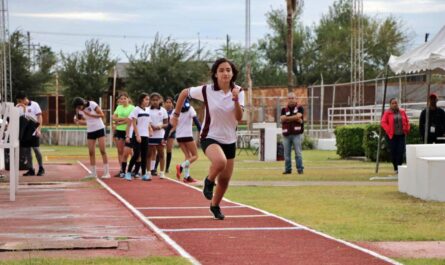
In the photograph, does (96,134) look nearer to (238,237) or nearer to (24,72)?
(238,237)

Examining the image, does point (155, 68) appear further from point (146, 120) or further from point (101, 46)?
point (146, 120)

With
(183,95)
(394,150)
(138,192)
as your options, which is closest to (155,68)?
(394,150)

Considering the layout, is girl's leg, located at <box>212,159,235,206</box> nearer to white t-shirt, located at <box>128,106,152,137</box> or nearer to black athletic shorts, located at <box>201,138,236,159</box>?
black athletic shorts, located at <box>201,138,236,159</box>

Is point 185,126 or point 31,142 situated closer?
point 185,126

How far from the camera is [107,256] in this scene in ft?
29.7

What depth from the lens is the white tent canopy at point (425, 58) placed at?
19.9 metres

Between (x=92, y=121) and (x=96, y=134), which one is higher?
(x=92, y=121)

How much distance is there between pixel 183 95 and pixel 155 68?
51.5 metres

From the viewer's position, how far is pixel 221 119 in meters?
12.3

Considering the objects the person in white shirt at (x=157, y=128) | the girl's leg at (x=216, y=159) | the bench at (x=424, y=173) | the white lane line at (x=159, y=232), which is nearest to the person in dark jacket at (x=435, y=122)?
the bench at (x=424, y=173)

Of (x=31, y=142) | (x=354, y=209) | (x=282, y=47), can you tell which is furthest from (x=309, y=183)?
(x=282, y=47)

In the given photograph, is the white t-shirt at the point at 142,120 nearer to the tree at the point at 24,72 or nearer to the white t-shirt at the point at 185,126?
the white t-shirt at the point at 185,126

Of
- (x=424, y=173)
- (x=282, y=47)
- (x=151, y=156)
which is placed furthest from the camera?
(x=282, y=47)

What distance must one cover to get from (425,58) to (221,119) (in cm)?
905
